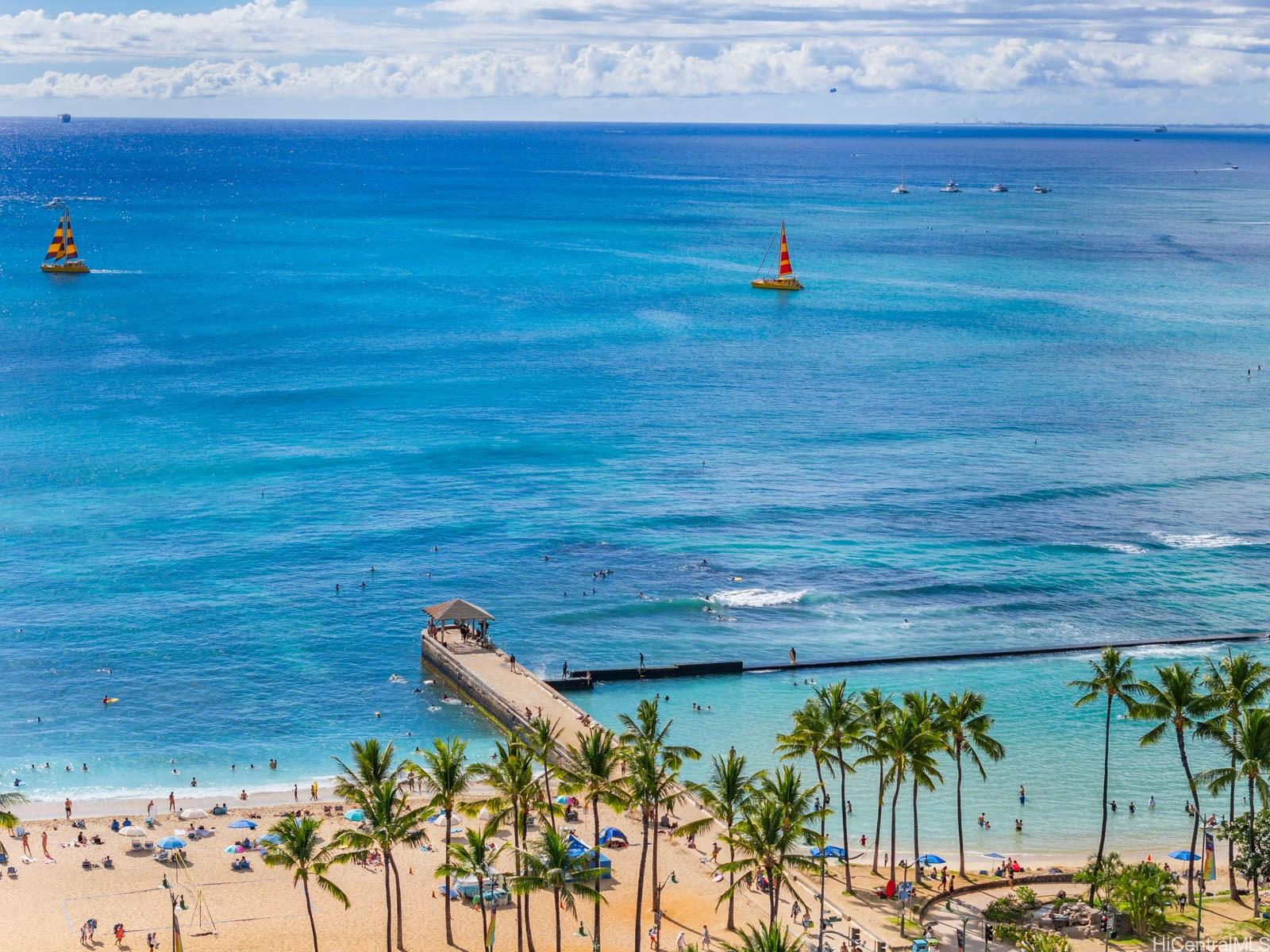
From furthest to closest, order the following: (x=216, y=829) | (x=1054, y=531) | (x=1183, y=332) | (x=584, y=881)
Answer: (x=1183, y=332) < (x=1054, y=531) < (x=216, y=829) < (x=584, y=881)

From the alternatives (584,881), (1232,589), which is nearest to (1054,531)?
(1232,589)

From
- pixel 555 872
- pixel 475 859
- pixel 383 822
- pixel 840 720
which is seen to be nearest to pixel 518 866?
pixel 475 859

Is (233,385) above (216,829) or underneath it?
above

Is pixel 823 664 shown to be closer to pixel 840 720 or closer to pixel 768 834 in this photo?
pixel 840 720

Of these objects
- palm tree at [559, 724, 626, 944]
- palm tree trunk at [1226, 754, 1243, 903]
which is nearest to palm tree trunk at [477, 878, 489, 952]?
palm tree at [559, 724, 626, 944]

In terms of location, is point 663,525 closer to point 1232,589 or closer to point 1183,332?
point 1232,589

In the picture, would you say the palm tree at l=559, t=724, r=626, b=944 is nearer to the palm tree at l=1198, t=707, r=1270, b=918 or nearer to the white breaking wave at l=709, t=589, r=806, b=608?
the palm tree at l=1198, t=707, r=1270, b=918
